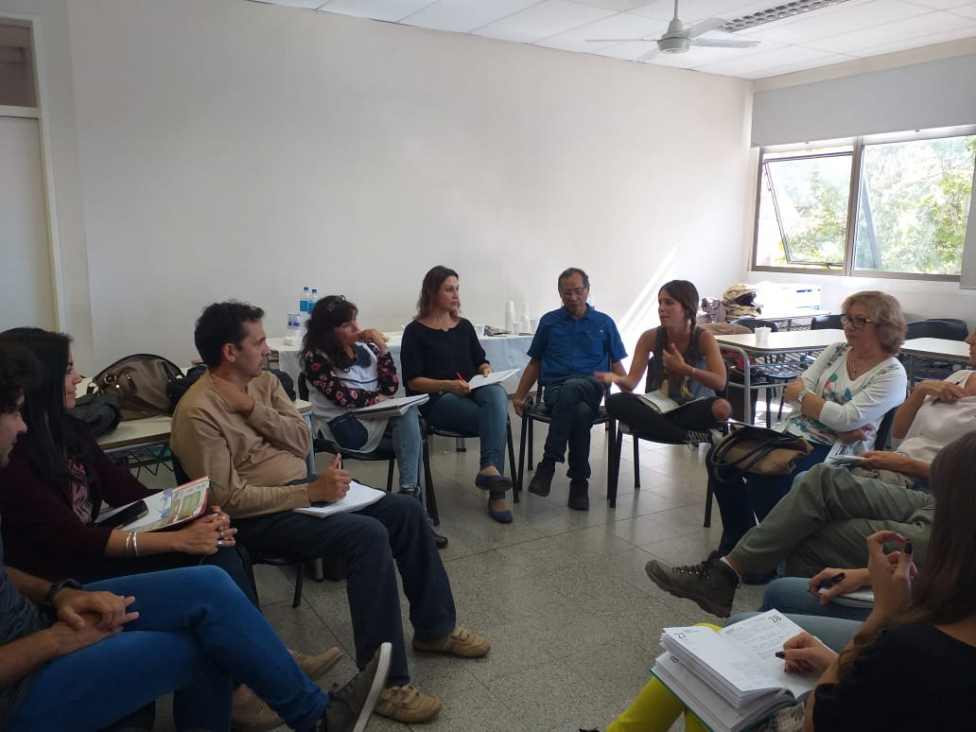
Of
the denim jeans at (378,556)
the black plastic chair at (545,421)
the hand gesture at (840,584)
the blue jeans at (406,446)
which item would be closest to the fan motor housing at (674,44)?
the black plastic chair at (545,421)

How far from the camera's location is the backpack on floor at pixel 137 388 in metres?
2.64

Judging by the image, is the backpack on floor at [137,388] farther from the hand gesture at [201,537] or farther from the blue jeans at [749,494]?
the blue jeans at [749,494]

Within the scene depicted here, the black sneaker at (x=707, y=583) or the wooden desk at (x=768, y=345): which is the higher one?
the wooden desk at (x=768, y=345)

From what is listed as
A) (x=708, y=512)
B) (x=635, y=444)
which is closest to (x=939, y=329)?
(x=635, y=444)

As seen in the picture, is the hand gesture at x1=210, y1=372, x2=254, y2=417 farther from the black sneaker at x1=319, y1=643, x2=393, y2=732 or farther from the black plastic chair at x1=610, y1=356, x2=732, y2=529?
the black plastic chair at x1=610, y1=356, x2=732, y2=529

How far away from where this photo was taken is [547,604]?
264 cm

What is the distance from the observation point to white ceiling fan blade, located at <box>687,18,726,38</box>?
4301mm

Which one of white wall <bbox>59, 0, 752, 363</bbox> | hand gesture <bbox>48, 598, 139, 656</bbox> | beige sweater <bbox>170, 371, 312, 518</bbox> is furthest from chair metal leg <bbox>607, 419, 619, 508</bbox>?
hand gesture <bbox>48, 598, 139, 656</bbox>

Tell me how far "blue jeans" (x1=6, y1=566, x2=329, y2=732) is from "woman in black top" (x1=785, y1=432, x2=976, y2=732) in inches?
42.6

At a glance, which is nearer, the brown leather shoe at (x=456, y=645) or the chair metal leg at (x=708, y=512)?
A: the brown leather shoe at (x=456, y=645)

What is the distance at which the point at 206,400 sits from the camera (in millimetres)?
2127

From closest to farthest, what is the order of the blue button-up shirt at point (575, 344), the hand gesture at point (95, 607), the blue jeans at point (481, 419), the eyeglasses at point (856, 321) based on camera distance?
the hand gesture at point (95, 607) < the eyeglasses at point (856, 321) < the blue jeans at point (481, 419) < the blue button-up shirt at point (575, 344)

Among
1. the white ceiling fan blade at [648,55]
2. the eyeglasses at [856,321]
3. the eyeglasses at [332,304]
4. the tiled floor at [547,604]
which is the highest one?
the white ceiling fan blade at [648,55]

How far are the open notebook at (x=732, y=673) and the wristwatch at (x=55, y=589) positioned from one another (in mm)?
1211
